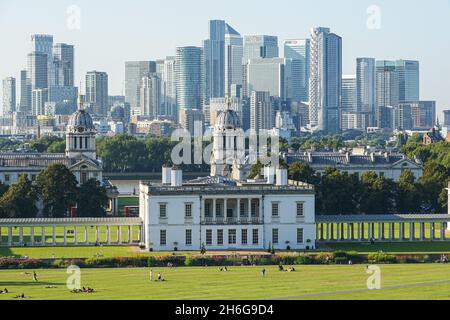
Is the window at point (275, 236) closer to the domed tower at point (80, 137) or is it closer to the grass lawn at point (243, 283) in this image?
the grass lawn at point (243, 283)

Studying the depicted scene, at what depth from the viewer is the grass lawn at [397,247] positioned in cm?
7644

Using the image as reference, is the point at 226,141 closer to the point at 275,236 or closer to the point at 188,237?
the point at 275,236

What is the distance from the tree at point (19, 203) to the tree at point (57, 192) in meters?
1.53

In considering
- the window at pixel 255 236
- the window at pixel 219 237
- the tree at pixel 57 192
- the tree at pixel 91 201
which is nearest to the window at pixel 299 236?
the window at pixel 255 236

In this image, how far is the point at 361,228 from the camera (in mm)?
89750

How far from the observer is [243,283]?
199 ft

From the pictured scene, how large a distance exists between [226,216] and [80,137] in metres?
43.1

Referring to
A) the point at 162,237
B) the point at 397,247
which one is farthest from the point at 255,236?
the point at 397,247

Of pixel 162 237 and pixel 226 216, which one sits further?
pixel 226 216

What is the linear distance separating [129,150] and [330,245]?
95170mm

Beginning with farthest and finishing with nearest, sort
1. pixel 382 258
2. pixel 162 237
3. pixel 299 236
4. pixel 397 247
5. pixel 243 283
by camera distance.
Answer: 1. pixel 299 236
2. pixel 162 237
3. pixel 397 247
4. pixel 382 258
5. pixel 243 283

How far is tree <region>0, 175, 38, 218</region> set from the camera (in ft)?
298
